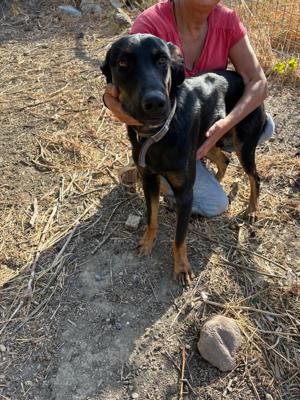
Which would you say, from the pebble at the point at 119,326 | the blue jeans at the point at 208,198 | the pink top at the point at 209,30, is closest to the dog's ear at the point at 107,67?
the pink top at the point at 209,30

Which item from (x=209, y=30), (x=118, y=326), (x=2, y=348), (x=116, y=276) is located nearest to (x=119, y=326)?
(x=118, y=326)

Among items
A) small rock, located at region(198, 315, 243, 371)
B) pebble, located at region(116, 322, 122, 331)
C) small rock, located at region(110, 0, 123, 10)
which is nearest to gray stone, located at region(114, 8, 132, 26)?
small rock, located at region(110, 0, 123, 10)

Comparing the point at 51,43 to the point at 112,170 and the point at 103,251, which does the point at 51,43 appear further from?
the point at 103,251

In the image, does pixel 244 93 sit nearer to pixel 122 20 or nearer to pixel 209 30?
pixel 209 30

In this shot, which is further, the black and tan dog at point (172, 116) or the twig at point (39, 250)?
the twig at point (39, 250)

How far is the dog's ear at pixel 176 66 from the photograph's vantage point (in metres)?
2.46

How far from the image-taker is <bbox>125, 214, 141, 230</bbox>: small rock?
3.28m

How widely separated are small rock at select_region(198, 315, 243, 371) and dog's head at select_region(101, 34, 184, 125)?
3.97ft

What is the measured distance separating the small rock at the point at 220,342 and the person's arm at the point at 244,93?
3.84ft

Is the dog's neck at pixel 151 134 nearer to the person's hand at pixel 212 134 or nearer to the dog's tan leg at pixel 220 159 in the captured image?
the person's hand at pixel 212 134

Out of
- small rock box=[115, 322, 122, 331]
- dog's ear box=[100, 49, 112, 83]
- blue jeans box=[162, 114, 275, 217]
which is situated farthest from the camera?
blue jeans box=[162, 114, 275, 217]

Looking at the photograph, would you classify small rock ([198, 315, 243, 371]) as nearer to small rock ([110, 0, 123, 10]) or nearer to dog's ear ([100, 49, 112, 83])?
dog's ear ([100, 49, 112, 83])

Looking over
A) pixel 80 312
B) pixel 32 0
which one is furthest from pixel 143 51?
pixel 32 0

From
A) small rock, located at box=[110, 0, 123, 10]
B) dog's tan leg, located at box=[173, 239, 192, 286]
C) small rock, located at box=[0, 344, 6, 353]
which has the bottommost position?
small rock, located at box=[0, 344, 6, 353]
